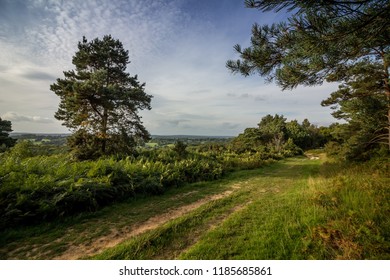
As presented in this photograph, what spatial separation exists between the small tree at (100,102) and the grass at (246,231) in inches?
286

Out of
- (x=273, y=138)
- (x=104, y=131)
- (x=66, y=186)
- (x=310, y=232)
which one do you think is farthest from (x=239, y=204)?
(x=273, y=138)

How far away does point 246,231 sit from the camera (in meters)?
3.82

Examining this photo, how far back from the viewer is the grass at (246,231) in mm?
2973

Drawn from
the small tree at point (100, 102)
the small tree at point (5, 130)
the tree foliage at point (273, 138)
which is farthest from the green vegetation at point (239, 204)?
the tree foliage at point (273, 138)

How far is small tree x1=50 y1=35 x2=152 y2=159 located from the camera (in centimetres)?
1077

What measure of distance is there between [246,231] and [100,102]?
1060 cm

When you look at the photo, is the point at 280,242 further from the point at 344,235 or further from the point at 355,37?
the point at 355,37

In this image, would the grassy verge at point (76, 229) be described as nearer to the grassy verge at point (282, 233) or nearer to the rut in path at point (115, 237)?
the rut in path at point (115, 237)

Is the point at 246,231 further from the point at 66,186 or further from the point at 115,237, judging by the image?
the point at 66,186

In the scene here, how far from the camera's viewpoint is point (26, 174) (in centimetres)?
585

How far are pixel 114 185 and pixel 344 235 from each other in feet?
21.1

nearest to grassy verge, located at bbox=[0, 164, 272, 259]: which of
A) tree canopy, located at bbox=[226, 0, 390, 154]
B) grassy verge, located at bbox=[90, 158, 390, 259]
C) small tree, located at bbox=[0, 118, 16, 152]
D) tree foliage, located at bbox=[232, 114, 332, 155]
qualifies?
grassy verge, located at bbox=[90, 158, 390, 259]
